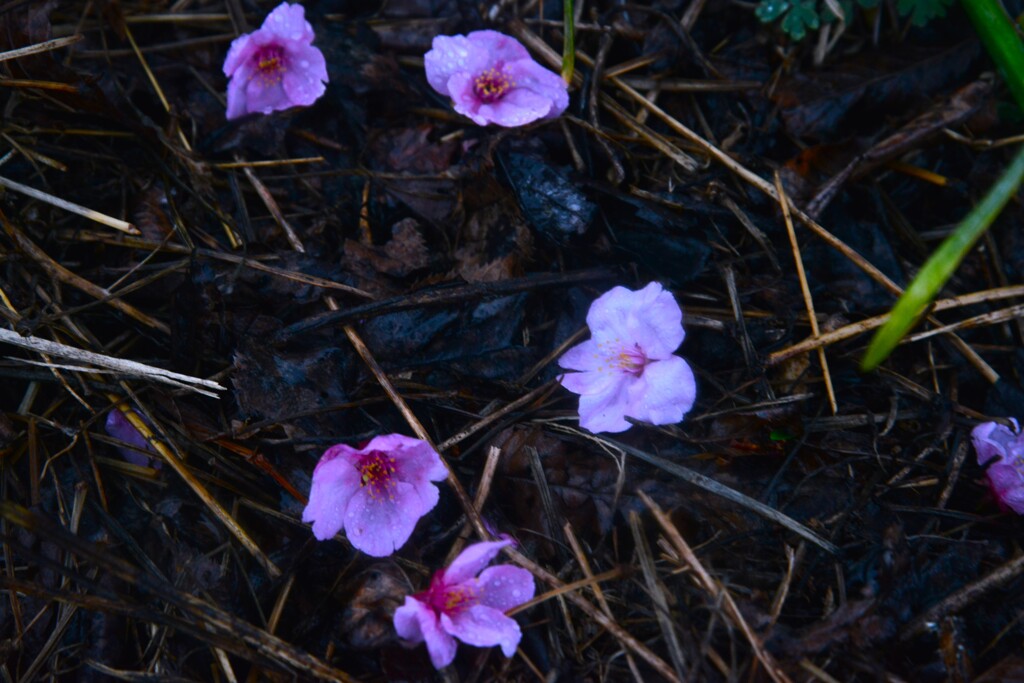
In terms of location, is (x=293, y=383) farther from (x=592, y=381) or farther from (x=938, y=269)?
(x=938, y=269)

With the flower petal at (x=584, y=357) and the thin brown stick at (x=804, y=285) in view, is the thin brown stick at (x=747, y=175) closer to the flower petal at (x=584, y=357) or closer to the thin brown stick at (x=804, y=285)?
the thin brown stick at (x=804, y=285)

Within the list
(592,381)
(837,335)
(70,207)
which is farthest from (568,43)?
(70,207)

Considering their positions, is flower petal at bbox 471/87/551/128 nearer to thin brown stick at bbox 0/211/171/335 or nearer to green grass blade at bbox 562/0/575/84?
green grass blade at bbox 562/0/575/84

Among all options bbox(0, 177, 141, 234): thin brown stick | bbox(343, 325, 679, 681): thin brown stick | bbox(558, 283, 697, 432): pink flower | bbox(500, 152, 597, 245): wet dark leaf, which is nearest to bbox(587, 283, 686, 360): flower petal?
bbox(558, 283, 697, 432): pink flower

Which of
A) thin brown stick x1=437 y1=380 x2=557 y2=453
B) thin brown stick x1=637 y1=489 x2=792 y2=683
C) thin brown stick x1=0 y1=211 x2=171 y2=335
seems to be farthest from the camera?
thin brown stick x1=0 y1=211 x2=171 y2=335

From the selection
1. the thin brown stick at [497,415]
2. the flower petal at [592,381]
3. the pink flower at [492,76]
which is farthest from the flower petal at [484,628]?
the pink flower at [492,76]

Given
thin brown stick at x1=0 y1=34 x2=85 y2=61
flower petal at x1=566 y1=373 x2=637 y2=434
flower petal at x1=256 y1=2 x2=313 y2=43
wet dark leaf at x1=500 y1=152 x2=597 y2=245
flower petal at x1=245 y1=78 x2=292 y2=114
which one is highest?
flower petal at x1=256 y1=2 x2=313 y2=43
